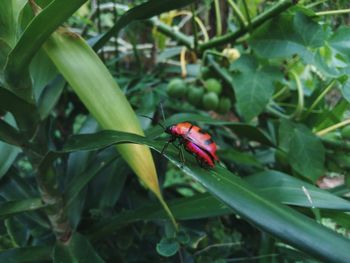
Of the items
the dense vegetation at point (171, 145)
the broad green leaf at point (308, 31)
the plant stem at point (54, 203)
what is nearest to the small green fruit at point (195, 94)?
the dense vegetation at point (171, 145)

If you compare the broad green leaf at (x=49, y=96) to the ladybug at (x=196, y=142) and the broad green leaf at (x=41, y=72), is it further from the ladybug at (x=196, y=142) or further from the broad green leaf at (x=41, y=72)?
the ladybug at (x=196, y=142)

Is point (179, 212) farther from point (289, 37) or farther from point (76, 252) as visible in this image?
point (289, 37)

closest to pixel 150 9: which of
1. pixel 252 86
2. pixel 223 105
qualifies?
pixel 252 86

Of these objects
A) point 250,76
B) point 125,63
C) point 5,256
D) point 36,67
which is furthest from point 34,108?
point 125,63

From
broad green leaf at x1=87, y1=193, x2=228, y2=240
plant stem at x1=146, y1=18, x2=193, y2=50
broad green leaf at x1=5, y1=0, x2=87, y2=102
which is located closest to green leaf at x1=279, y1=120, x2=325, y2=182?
broad green leaf at x1=87, y1=193, x2=228, y2=240

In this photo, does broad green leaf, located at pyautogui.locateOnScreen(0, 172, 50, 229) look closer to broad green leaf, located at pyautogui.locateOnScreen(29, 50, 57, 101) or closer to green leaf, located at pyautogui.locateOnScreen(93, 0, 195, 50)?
broad green leaf, located at pyautogui.locateOnScreen(29, 50, 57, 101)

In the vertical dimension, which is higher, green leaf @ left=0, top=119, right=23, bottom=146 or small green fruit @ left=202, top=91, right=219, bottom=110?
green leaf @ left=0, top=119, right=23, bottom=146

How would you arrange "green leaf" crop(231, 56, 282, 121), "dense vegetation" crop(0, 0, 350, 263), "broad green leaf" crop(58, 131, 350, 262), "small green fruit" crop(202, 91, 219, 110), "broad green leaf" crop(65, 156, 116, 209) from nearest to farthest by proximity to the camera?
"broad green leaf" crop(58, 131, 350, 262) → "dense vegetation" crop(0, 0, 350, 263) → "broad green leaf" crop(65, 156, 116, 209) → "green leaf" crop(231, 56, 282, 121) → "small green fruit" crop(202, 91, 219, 110)

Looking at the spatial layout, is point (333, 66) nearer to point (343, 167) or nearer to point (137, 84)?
point (343, 167)
